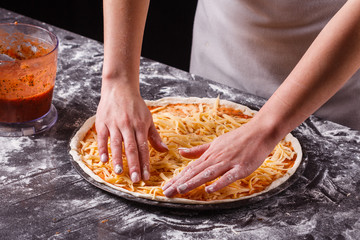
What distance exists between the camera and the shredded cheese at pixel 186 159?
1773mm

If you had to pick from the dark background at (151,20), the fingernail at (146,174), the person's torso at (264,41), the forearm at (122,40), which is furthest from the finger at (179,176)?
the dark background at (151,20)

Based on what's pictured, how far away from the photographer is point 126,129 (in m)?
1.91

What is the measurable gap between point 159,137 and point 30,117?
0.58 metres

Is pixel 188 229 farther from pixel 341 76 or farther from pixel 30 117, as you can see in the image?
pixel 30 117

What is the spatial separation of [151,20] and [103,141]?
2969mm

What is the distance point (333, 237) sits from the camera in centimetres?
163

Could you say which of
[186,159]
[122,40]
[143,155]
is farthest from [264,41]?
[143,155]

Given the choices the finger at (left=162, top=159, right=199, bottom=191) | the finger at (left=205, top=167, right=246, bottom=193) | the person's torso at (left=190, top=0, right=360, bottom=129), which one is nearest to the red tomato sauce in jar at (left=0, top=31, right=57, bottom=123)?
the finger at (left=162, top=159, right=199, bottom=191)

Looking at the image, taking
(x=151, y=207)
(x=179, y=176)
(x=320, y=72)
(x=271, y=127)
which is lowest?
(x=151, y=207)

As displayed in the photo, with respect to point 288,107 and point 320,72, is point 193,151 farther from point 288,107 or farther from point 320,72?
point 320,72

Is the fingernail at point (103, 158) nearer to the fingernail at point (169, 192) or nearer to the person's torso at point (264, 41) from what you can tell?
the fingernail at point (169, 192)

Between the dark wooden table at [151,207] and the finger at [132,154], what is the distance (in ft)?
0.33

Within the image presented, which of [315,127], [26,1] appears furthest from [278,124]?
[26,1]

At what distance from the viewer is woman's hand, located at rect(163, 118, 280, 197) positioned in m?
1.69
